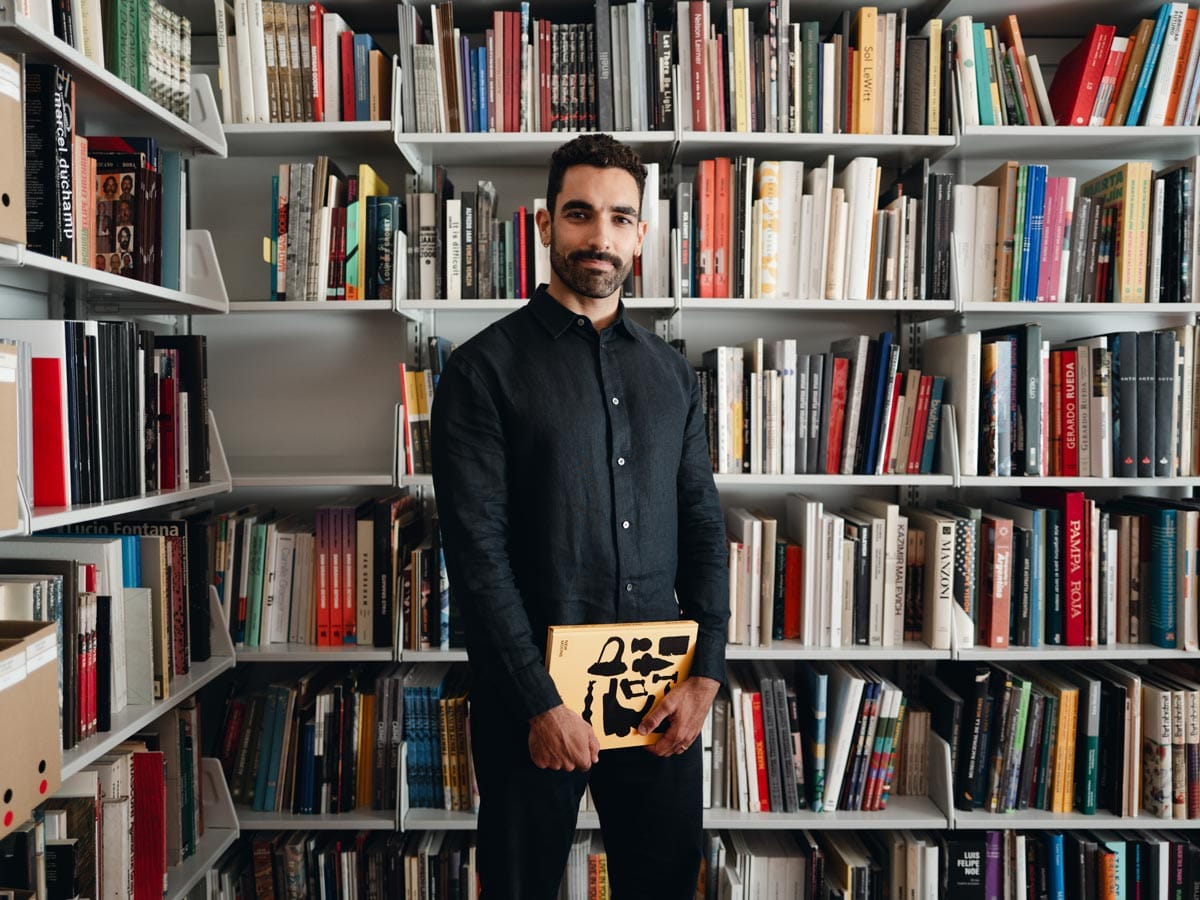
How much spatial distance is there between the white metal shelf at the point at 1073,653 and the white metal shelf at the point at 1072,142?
122 cm

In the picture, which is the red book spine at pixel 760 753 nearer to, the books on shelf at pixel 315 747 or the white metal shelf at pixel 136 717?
the books on shelf at pixel 315 747

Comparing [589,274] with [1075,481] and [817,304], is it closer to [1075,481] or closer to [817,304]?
[817,304]

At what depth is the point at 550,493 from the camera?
144 cm

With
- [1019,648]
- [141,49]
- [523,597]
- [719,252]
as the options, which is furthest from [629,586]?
[141,49]

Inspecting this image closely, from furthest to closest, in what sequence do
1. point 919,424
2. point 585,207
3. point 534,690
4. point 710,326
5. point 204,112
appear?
point 710,326 < point 919,424 < point 204,112 < point 585,207 < point 534,690

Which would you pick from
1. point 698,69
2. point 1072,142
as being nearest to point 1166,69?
point 1072,142

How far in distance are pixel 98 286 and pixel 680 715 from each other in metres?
1.40

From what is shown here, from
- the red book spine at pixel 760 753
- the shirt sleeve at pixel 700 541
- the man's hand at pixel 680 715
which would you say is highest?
the shirt sleeve at pixel 700 541

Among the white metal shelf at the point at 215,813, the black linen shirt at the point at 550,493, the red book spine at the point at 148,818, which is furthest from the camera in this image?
the white metal shelf at the point at 215,813

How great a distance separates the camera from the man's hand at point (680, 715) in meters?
1.42

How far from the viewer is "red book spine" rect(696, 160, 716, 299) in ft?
6.58

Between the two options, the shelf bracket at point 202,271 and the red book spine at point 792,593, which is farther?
the red book spine at point 792,593

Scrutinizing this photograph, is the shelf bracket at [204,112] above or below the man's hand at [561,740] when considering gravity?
above

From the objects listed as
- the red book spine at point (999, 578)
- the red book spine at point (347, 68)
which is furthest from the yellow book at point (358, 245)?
the red book spine at point (999, 578)
